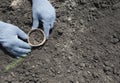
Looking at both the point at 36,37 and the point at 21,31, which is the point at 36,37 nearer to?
the point at 36,37

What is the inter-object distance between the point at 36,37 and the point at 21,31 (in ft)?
0.58

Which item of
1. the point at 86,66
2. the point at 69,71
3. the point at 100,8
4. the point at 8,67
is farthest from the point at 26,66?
the point at 100,8

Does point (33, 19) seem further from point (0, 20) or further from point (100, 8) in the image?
point (100, 8)

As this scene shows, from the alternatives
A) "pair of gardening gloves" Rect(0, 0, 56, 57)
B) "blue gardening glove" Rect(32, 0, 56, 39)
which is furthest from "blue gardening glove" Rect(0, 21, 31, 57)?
"blue gardening glove" Rect(32, 0, 56, 39)

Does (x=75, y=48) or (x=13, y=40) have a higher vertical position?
(x=13, y=40)

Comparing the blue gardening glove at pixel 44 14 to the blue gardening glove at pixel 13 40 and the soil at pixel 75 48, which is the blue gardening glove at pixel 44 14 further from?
the blue gardening glove at pixel 13 40

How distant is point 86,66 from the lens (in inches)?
105

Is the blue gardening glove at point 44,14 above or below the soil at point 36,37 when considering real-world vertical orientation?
above

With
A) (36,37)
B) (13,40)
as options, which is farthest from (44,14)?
(13,40)

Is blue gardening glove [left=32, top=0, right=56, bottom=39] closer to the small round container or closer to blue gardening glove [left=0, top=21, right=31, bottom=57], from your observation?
the small round container

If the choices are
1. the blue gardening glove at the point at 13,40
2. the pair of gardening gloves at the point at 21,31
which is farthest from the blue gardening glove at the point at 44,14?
the blue gardening glove at the point at 13,40

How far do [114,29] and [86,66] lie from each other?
0.54 metres

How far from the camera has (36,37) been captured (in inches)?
114

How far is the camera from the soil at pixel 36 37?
286 centimetres
